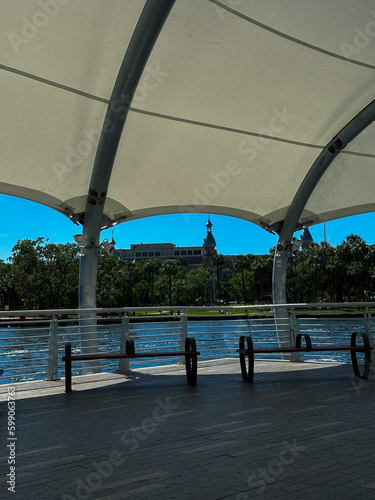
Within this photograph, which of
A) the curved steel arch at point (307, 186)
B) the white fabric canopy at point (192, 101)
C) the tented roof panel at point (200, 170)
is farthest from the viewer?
the curved steel arch at point (307, 186)

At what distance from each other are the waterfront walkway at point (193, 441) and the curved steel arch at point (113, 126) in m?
3.36

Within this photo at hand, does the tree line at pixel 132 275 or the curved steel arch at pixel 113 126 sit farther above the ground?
the tree line at pixel 132 275

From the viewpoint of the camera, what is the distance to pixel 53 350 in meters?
9.33

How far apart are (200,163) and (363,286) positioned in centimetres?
6666

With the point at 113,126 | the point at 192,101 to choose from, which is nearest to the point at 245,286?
the point at 192,101

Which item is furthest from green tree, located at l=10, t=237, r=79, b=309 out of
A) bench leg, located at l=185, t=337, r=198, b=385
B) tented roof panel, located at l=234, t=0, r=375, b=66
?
tented roof panel, located at l=234, t=0, r=375, b=66

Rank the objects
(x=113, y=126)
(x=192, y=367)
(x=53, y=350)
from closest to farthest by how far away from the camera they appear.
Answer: (x=192, y=367) → (x=53, y=350) → (x=113, y=126)

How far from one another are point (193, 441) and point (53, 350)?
4844mm

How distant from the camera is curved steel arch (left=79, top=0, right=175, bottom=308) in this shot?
8.04m

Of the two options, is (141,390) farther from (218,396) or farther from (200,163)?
(200,163)

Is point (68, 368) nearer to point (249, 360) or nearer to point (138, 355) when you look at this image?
point (138, 355)

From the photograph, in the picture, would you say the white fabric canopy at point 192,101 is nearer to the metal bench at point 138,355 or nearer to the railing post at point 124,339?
the railing post at point 124,339

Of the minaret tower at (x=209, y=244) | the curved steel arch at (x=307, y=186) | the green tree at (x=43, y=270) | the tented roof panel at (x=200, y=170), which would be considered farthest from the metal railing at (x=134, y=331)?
the minaret tower at (x=209, y=244)

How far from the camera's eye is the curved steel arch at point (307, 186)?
39.7 feet
